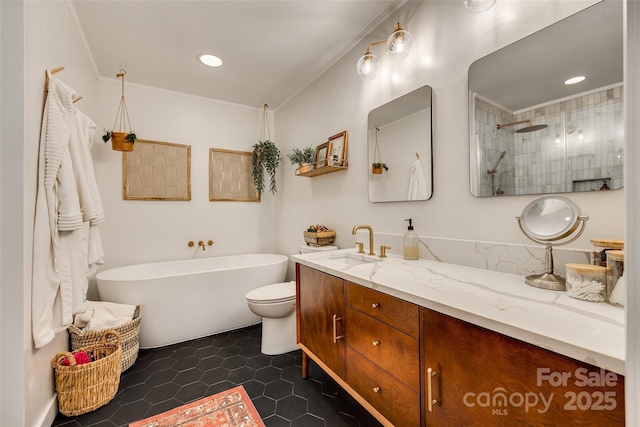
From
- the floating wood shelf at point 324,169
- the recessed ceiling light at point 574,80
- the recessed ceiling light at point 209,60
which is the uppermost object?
the recessed ceiling light at point 209,60

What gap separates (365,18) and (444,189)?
143 centimetres

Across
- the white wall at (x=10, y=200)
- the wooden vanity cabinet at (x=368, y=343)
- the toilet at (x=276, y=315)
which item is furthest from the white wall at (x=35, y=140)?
the wooden vanity cabinet at (x=368, y=343)

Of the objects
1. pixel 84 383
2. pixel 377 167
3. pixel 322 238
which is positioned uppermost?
pixel 377 167

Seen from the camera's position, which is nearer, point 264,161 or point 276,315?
point 276,315

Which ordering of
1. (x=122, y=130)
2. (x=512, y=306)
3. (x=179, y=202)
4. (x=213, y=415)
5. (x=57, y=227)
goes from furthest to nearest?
(x=179, y=202)
(x=122, y=130)
(x=213, y=415)
(x=57, y=227)
(x=512, y=306)

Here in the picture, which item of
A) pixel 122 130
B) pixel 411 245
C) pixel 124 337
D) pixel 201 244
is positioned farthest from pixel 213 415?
pixel 122 130

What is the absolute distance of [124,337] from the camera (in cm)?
201

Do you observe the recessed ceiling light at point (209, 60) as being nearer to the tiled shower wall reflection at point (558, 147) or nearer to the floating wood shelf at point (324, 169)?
the floating wood shelf at point (324, 169)

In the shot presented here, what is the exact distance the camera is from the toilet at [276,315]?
7.05 feet

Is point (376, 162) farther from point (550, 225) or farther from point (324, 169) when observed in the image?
point (550, 225)

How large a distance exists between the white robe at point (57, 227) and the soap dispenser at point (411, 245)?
1.91 m

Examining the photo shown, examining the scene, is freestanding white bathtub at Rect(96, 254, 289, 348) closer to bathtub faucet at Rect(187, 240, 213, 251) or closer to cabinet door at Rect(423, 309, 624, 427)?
bathtub faucet at Rect(187, 240, 213, 251)

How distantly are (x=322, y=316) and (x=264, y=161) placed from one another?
2.39 metres

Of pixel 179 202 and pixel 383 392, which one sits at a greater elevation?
pixel 179 202
